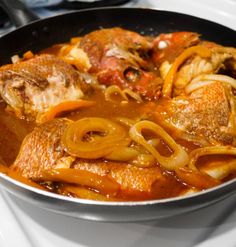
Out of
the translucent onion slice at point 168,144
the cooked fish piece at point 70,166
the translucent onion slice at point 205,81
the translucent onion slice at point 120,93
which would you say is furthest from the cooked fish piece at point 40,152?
the translucent onion slice at point 205,81

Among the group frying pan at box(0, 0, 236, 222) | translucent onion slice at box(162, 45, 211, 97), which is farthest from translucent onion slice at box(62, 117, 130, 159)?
frying pan at box(0, 0, 236, 222)

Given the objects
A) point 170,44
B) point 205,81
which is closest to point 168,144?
point 205,81

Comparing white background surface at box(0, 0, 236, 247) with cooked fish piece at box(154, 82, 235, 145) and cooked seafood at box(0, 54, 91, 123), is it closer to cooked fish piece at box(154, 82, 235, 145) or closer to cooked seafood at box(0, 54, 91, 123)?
cooked fish piece at box(154, 82, 235, 145)

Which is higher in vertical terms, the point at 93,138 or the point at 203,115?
the point at 203,115

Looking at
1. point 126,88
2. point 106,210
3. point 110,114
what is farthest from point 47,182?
point 126,88

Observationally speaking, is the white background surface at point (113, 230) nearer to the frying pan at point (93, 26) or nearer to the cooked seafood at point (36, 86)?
the cooked seafood at point (36, 86)

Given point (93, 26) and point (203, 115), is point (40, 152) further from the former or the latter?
point (93, 26)

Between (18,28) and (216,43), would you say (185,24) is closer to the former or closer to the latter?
(216,43)

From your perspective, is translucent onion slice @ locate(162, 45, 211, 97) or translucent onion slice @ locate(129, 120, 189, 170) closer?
translucent onion slice @ locate(129, 120, 189, 170)
